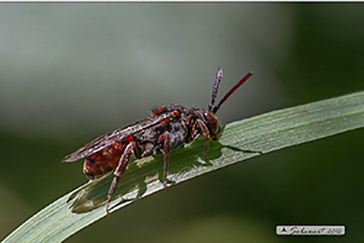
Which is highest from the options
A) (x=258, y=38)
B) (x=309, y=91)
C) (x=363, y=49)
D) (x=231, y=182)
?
(x=258, y=38)

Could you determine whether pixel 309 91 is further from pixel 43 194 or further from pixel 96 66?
pixel 43 194

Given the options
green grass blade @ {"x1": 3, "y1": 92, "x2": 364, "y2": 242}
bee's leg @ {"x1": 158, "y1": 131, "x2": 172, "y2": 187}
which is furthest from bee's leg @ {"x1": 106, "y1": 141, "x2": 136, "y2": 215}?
bee's leg @ {"x1": 158, "y1": 131, "x2": 172, "y2": 187}

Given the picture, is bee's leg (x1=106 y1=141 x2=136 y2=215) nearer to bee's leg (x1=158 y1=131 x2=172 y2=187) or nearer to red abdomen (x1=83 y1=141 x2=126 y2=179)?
red abdomen (x1=83 y1=141 x2=126 y2=179)

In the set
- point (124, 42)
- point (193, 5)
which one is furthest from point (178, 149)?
point (193, 5)

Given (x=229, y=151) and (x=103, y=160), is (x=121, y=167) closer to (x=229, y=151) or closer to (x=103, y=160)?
(x=103, y=160)

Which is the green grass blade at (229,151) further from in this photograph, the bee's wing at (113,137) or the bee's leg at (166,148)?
the bee's wing at (113,137)

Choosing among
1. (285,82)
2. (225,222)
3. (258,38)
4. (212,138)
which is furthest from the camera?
(258,38)

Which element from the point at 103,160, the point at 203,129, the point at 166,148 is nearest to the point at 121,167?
the point at 103,160

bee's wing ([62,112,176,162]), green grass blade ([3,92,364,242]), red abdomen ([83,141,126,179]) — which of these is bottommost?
green grass blade ([3,92,364,242])
